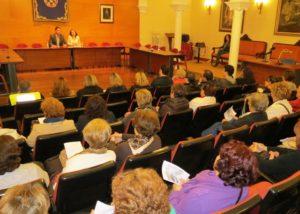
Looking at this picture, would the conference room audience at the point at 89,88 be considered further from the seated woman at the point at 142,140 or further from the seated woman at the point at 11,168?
the seated woman at the point at 11,168

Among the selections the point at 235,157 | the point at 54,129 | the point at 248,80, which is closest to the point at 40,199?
the point at 235,157

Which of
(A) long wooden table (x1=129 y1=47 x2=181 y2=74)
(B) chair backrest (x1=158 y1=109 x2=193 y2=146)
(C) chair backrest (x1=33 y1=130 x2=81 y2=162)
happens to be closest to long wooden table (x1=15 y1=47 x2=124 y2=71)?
(A) long wooden table (x1=129 y1=47 x2=181 y2=74)

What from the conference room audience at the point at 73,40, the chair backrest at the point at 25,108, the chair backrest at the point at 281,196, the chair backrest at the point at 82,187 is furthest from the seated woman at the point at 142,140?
the conference room audience at the point at 73,40

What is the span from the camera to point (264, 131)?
328 centimetres

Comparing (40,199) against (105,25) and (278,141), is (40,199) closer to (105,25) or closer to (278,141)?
(278,141)

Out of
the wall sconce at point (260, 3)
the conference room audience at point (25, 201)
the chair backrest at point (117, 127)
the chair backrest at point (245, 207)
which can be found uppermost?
the wall sconce at point (260, 3)

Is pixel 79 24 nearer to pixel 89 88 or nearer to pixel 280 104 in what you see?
pixel 89 88

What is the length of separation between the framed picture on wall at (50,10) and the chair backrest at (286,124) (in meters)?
10.4

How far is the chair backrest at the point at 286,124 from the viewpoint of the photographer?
11.4ft

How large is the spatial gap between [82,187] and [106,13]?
Answer: 12056 millimetres

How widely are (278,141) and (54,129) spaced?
8.51 feet

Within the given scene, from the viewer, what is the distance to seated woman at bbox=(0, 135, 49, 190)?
2.13 meters

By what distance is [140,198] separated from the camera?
51.3 inches

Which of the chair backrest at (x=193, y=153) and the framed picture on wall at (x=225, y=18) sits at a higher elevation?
the framed picture on wall at (x=225, y=18)
